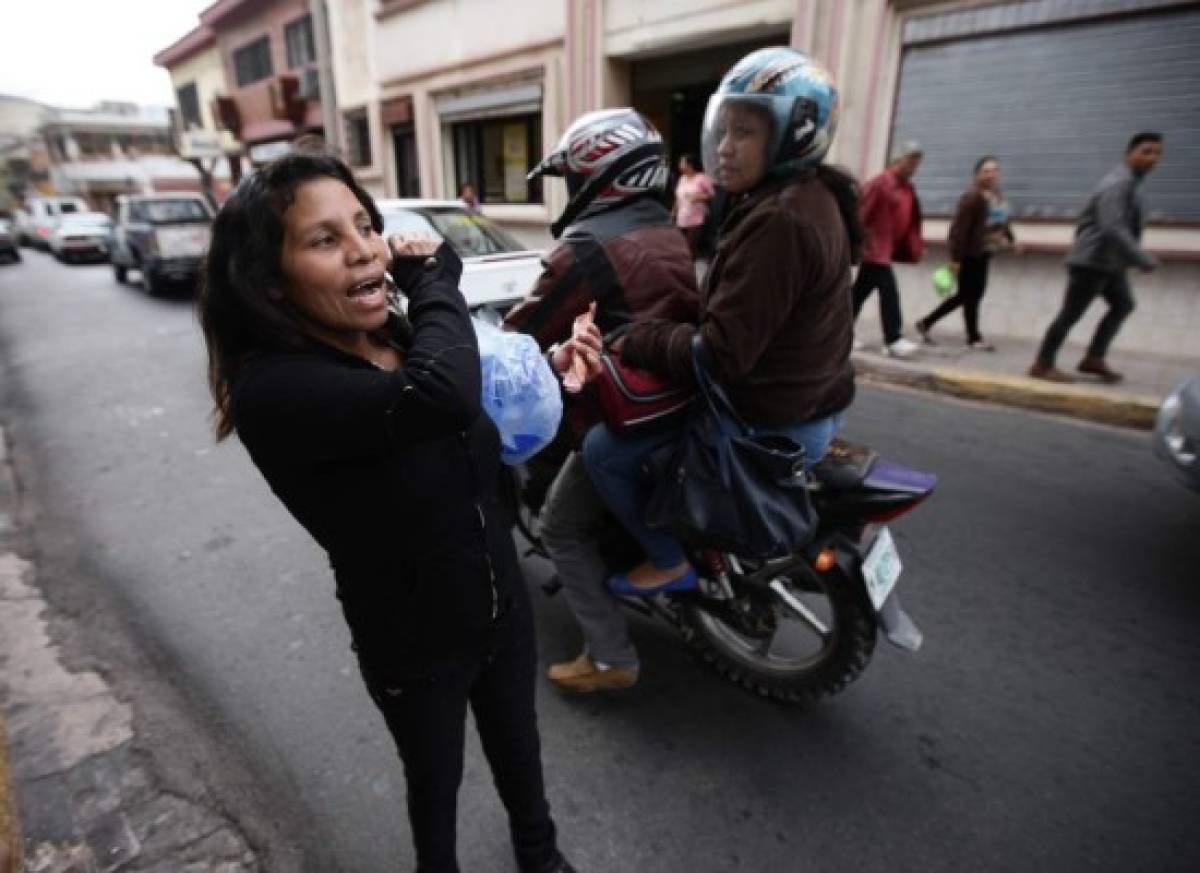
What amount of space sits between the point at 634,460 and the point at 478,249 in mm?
4326

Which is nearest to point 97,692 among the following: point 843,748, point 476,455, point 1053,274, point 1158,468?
point 476,455

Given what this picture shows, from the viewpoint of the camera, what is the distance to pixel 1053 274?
23.3ft

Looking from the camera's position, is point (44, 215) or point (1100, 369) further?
point (44, 215)

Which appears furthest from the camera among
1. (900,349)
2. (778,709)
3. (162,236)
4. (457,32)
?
(457,32)

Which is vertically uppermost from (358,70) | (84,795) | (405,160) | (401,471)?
(358,70)

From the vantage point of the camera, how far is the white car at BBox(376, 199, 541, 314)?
16.3ft

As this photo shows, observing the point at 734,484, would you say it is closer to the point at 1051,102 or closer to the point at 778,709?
the point at 778,709

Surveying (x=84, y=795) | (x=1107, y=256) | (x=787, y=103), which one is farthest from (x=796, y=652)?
(x=1107, y=256)

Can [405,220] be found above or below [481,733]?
above

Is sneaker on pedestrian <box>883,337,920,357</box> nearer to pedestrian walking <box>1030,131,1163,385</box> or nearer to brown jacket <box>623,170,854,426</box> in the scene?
pedestrian walking <box>1030,131,1163,385</box>

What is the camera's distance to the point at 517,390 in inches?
53.9

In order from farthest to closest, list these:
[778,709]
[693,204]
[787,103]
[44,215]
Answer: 1. [44,215]
2. [693,204]
3. [778,709]
4. [787,103]

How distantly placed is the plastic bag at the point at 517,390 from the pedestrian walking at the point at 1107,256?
5621mm

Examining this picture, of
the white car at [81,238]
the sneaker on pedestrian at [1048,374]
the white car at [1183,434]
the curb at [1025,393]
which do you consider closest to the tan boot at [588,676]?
the white car at [1183,434]
